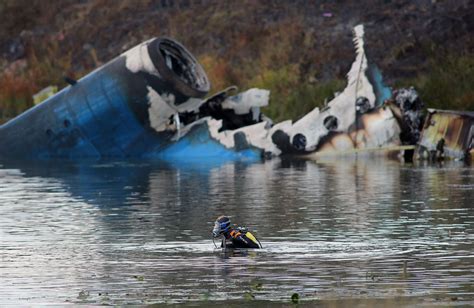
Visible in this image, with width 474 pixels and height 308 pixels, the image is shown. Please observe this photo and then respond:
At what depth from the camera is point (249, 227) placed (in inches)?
1083

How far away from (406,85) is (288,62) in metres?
10.6

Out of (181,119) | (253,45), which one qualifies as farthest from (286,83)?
(181,119)

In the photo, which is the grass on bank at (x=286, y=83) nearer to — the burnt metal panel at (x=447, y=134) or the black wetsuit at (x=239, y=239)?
the burnt metal panel at (x=447, y=134)

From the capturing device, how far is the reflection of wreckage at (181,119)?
48.7m

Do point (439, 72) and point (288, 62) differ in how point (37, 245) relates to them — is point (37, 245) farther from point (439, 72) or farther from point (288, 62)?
point (288, 62)

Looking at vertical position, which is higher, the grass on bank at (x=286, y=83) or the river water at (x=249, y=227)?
the grass on bank at (x=286, y=83)

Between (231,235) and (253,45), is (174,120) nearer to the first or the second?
(253,45)

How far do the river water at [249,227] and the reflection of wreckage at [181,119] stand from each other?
4011 millimetres

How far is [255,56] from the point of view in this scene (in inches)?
2756

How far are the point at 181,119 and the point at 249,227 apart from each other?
24.1 meters

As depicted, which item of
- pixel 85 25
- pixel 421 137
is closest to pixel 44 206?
pixel 421 137

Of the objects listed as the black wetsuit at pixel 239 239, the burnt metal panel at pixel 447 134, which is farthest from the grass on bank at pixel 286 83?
the black wetsuit at pixel 239 239

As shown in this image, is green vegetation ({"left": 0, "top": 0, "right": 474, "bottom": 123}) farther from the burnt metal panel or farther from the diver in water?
the diver in water

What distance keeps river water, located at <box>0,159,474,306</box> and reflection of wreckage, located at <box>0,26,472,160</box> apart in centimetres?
401
